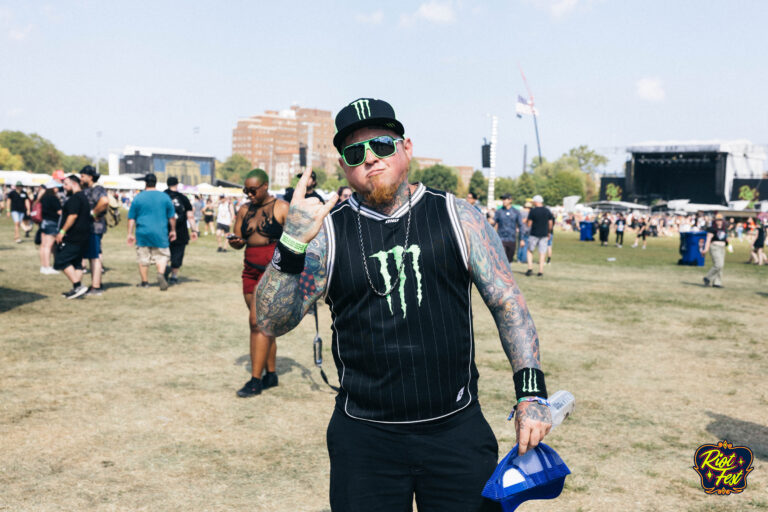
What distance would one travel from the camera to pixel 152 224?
1168 cm

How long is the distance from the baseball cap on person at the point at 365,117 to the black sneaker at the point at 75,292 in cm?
992

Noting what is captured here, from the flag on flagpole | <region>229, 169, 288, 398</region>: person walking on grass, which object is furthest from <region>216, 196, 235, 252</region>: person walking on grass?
the flag on flagpole

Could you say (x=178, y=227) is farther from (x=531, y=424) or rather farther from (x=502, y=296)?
(x=531, y=424)

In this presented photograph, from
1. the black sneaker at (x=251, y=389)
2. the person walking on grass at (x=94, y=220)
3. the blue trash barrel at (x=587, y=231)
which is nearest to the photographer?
the black sneaker at (x=251, y=389)

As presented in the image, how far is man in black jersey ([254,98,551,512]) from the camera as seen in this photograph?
2.28 metres

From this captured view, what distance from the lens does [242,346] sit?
8086 mm

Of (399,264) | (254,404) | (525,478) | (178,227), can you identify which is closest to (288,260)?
(399,264)

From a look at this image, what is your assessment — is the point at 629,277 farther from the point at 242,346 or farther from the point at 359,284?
the point at 359,284

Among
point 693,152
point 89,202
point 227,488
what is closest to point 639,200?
point 693,152

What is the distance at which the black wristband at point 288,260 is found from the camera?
7.42 feet

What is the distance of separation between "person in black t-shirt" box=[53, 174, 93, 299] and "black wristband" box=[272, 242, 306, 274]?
952 cm

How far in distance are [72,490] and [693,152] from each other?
85.8 metres

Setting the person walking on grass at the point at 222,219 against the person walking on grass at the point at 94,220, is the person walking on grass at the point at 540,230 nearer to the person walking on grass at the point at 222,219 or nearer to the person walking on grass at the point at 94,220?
the person walking on grass at the point at 94,220

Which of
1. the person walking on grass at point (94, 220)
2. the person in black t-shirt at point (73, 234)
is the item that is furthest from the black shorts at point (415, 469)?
the person walking on grass at point (94, 220)
